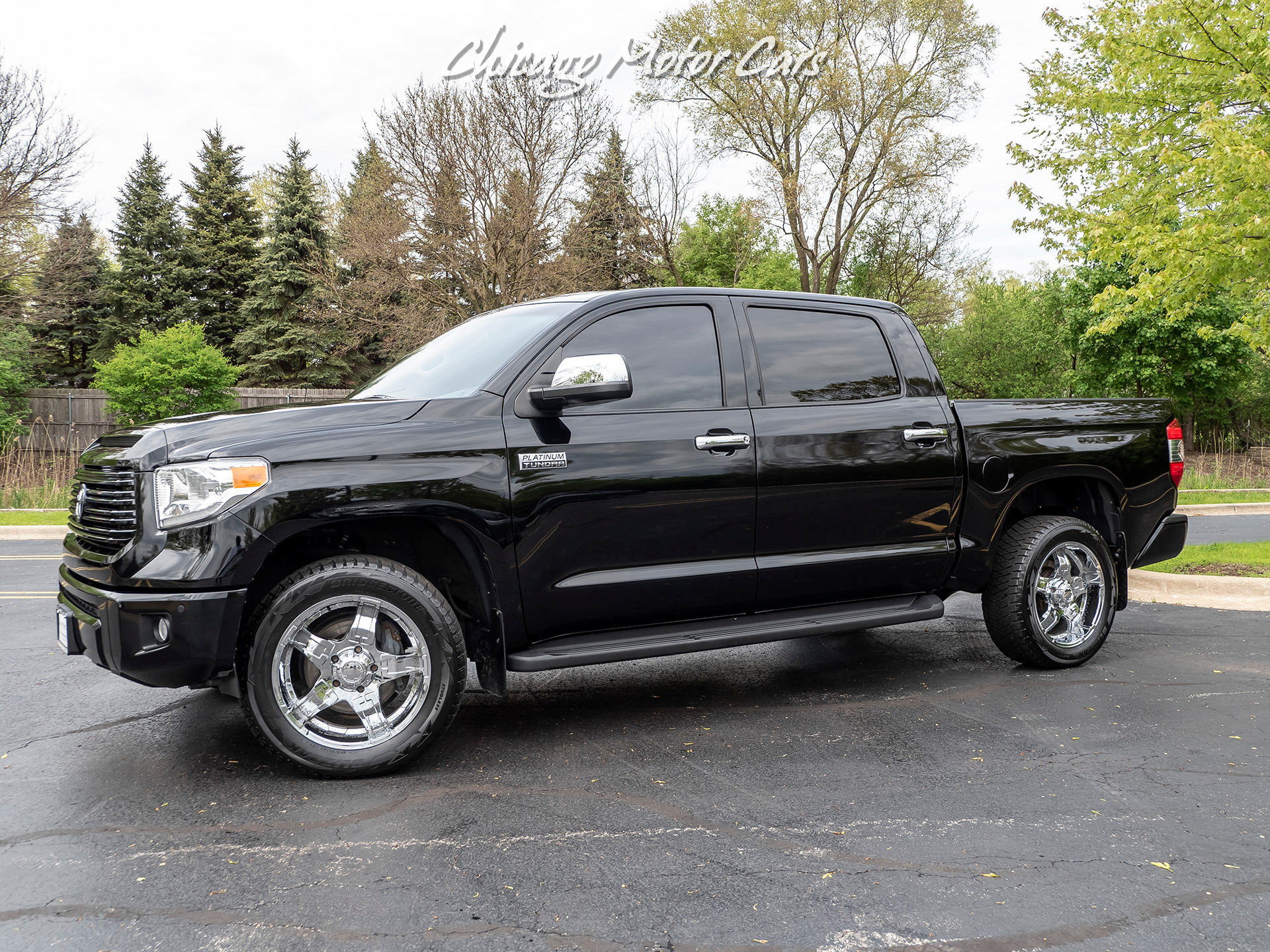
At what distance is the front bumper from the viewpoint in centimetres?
350

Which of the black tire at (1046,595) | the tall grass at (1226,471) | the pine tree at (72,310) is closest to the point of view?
the black tire at (1046,595)

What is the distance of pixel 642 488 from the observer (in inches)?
166

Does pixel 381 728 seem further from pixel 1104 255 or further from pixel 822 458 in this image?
pixel 1104 255

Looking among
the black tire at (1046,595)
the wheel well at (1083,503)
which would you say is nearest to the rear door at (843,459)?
the black tire at (1046,595)

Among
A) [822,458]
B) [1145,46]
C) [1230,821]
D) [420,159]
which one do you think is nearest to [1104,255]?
[1145,46]

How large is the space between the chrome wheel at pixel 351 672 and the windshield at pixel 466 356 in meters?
1.01

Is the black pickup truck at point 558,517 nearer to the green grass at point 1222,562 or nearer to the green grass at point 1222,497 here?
the green grass at point 1222,562

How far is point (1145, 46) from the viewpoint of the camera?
9.55 meters

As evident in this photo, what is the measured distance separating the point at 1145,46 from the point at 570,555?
9099 millimetres

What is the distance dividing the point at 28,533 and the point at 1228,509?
61.7ft

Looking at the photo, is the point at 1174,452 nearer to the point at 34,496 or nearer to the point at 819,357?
the point at 819,357

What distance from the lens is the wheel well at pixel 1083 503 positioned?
19.0 ft

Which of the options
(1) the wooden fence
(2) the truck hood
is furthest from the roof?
(1) the wooden fence

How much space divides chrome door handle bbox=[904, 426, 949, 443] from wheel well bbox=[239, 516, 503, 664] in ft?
7.89
